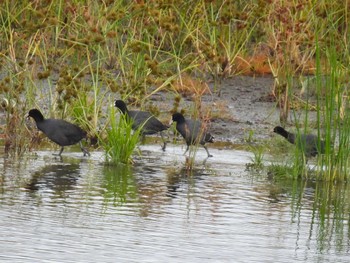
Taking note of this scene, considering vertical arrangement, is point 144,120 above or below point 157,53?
below

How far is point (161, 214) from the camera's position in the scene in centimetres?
940

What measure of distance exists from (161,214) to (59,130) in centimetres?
379

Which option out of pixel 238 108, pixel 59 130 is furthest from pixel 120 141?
pixel 238 108

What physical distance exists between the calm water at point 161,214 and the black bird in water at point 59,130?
0.20 metres

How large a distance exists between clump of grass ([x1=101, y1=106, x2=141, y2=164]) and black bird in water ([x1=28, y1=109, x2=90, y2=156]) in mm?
918

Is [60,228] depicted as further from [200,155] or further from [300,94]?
[300,94]

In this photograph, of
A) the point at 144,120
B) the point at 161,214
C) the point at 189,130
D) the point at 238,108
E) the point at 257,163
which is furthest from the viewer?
the point at 238,108

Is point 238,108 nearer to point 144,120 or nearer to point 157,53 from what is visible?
point 157,53

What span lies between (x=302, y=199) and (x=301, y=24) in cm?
475

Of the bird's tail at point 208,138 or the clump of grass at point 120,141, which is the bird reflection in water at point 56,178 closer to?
the clump of grass at point 120,141

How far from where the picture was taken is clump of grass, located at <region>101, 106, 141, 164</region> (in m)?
11.8

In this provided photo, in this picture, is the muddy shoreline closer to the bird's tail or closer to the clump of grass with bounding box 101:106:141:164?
the bird's tail

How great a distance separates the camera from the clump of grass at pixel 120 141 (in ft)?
38.8

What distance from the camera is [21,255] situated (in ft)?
24.8
